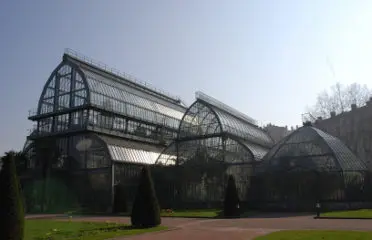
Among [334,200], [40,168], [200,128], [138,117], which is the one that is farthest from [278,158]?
[40,168]

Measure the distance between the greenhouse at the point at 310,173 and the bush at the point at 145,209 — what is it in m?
24.5

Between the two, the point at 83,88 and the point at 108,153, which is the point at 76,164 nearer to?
the point at 108,153

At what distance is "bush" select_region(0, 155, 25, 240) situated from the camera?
19000mm

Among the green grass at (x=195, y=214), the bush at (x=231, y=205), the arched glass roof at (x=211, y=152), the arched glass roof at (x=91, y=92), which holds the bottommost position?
the green grass at (x=195, y=214)

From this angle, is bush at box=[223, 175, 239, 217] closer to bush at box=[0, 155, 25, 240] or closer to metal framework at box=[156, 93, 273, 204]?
metal framework at box=[156, 93, 273, 204]

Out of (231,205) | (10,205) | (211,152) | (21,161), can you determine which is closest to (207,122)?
(211,152)

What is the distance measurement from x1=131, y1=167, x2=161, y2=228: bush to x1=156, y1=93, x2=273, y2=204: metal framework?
25.3 metres

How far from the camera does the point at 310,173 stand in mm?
48875

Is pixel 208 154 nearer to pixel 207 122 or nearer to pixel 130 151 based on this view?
pixel 207 122

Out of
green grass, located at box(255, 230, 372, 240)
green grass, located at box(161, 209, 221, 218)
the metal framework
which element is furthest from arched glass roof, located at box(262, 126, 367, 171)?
green grass, located at box(255, 230, 372, 240)

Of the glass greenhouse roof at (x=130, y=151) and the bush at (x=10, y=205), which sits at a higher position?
the glass greenhouse roof at (x=130, y=151)

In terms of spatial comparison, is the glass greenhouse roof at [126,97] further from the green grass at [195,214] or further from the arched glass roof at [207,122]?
the green grass at [195,214]

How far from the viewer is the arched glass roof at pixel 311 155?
4984 cm

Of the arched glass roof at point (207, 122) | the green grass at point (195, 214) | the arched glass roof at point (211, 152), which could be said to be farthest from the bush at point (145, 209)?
the arched glass roof at point (207, 122)
